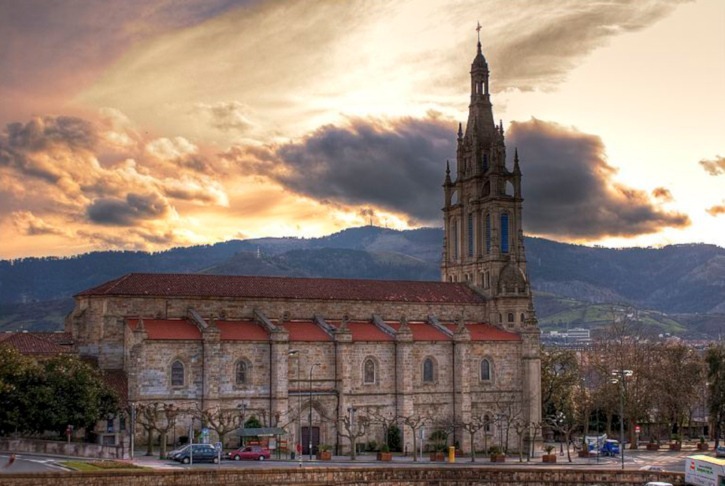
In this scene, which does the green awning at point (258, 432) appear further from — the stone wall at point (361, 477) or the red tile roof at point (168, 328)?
the stone wall at point (361, 477)

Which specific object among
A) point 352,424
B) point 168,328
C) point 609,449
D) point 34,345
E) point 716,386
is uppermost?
point 168,328

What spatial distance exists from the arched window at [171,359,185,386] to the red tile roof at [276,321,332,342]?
1041 centimetres

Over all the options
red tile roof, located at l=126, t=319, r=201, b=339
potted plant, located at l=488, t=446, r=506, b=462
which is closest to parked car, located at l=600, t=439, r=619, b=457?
potted plant, located at l=488, t=446, r=506, b=462

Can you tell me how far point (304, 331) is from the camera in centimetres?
9038

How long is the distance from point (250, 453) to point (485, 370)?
105 feet

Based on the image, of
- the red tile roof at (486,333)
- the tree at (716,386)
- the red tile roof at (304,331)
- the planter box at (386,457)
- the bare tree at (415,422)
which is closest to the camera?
the planter box at (386,457)

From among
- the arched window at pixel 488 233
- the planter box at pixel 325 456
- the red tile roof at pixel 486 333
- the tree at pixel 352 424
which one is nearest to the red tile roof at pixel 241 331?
the tree at pixel 352 424

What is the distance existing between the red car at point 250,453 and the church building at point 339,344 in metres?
9.35

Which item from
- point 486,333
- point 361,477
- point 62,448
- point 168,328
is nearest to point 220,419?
point 168,328

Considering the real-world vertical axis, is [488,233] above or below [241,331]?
above

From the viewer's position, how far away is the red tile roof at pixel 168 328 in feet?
270

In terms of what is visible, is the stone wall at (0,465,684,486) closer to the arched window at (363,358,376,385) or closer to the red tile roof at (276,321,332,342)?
the arched window at (363,358,376,385)

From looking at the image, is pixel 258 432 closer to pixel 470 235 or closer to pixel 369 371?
pixel 369 371

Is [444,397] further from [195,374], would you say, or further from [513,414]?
[195,374]
